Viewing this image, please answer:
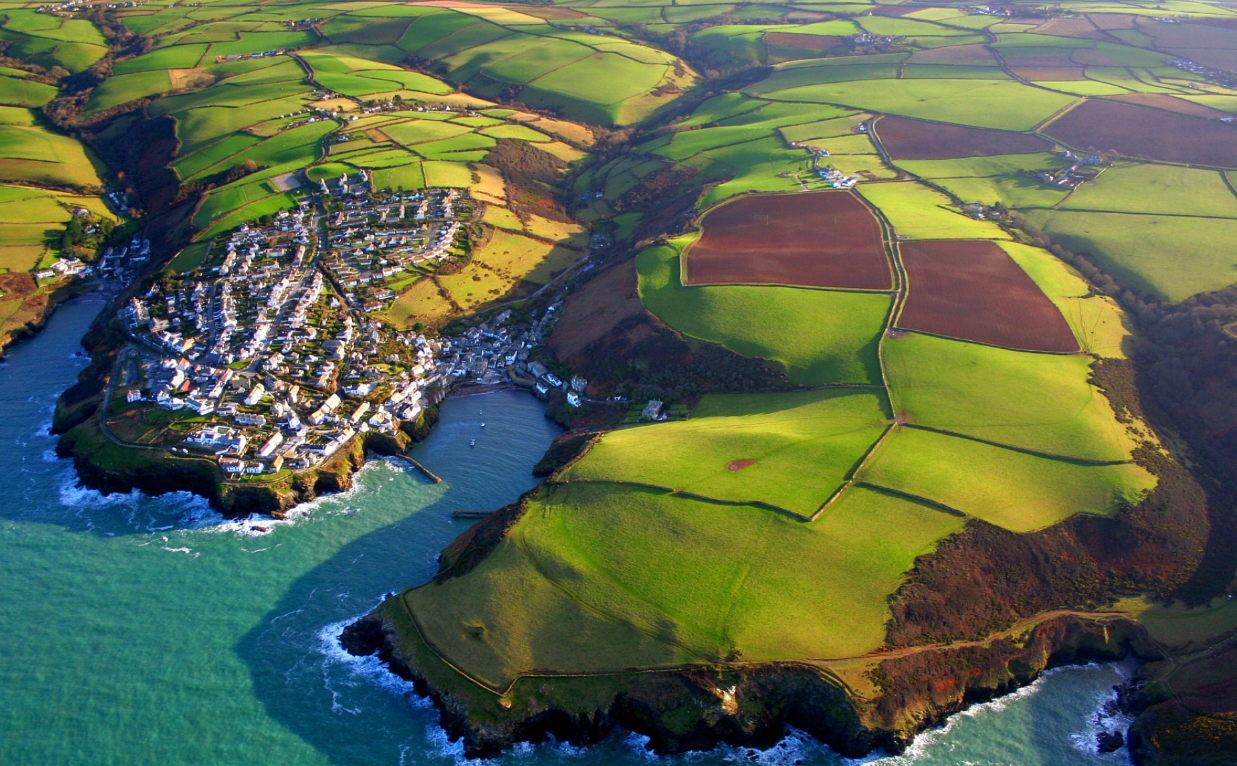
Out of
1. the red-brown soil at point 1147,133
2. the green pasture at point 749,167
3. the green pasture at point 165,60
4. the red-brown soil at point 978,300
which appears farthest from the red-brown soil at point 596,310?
the green pasture at point 165,60

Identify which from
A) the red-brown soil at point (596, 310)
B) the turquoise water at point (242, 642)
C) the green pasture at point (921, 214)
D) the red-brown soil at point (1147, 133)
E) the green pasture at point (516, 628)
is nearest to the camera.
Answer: the turquoise water at point (242, 642)

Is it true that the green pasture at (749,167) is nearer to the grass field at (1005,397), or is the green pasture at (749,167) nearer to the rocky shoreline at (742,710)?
the grass field at (1005,397)

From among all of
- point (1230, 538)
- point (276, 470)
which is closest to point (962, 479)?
point (1230, 538)

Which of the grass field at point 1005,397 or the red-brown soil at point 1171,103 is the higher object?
the red-brown soil at point 1171,103

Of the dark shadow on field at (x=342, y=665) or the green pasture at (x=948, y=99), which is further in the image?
the green pasture at (x=948, y=99)

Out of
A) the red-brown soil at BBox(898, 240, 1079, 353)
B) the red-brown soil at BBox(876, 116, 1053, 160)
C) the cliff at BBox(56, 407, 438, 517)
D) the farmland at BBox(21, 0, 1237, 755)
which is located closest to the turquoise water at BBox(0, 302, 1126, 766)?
the cliff at BBox(56, 407, 438, 517)

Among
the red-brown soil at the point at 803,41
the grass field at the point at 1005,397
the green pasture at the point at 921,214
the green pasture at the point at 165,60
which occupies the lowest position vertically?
the grass field at the point at 1005,397

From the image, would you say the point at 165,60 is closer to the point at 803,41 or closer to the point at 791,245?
the point at 803,41

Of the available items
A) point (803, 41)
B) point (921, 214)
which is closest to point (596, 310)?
point (921, 214)
